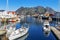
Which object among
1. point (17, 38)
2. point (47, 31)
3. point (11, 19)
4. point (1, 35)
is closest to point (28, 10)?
point (11, 19)

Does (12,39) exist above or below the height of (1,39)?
below

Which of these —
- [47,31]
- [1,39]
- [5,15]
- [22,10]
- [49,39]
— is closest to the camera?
[1,39]

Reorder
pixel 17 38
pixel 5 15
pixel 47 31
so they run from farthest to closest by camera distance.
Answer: pixel 5 15 → pixel 47 31 → pixel 17 38

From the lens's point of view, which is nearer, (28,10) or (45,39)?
(45,39)

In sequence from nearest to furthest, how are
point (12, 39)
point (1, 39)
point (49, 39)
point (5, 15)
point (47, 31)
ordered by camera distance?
point (1, 39) → point (12, 39) → point (49, 39) → point (47, 31) → point (5, 15)

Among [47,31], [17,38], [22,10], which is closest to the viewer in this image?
[17,38]

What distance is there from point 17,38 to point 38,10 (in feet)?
275

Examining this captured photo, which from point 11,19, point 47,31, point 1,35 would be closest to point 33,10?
point 11,19

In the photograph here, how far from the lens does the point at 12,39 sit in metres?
14.7

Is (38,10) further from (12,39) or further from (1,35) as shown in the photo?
(1,35)

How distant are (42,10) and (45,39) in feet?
251

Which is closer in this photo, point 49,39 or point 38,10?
Result: point 49,39

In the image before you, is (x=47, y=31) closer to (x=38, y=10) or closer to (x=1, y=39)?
(x=1, y=39)

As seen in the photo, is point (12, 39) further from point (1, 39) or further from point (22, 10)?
point (22, 10)
